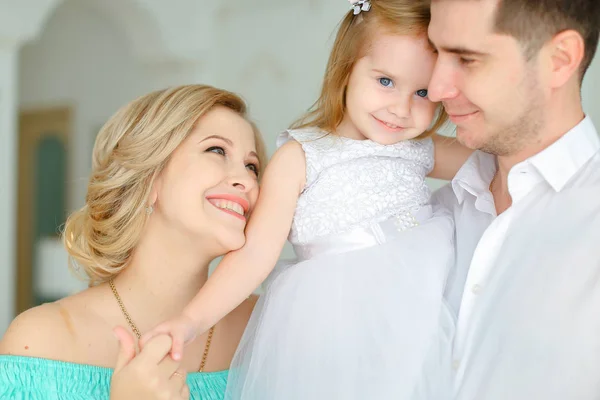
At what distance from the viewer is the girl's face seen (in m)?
1.81

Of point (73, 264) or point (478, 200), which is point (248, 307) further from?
point (478, 200)

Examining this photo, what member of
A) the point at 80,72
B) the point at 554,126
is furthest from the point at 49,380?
the point at 80,72

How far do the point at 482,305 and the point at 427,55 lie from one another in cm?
62

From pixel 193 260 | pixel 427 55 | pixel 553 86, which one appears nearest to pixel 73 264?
pixel 193 260

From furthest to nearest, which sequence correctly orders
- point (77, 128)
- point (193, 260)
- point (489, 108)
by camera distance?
1. point (77, 128)
2. point (193, 260)
3. point (489, 108)

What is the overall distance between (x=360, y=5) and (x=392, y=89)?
25 centimetres

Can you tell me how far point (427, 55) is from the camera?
181cm

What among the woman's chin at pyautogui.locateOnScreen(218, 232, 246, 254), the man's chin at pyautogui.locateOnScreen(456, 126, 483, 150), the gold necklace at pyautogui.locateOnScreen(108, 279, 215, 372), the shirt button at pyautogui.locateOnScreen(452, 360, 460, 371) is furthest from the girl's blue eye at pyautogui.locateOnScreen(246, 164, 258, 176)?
the shirt button at pyautogui.locateOnScreen(452, 360, 460, 371)

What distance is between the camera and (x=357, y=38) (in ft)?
6.22

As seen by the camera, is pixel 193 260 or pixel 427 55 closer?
pixel 427 55

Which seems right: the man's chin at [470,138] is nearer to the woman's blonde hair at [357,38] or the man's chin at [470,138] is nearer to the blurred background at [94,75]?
the woman's blonde hair at [357,38]

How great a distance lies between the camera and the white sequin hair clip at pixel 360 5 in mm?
1899

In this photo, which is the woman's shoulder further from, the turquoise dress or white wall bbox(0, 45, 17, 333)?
white wall bbox(0, 45, 17, 333)

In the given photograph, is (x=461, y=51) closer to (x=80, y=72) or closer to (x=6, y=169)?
(x=6, y=169)
